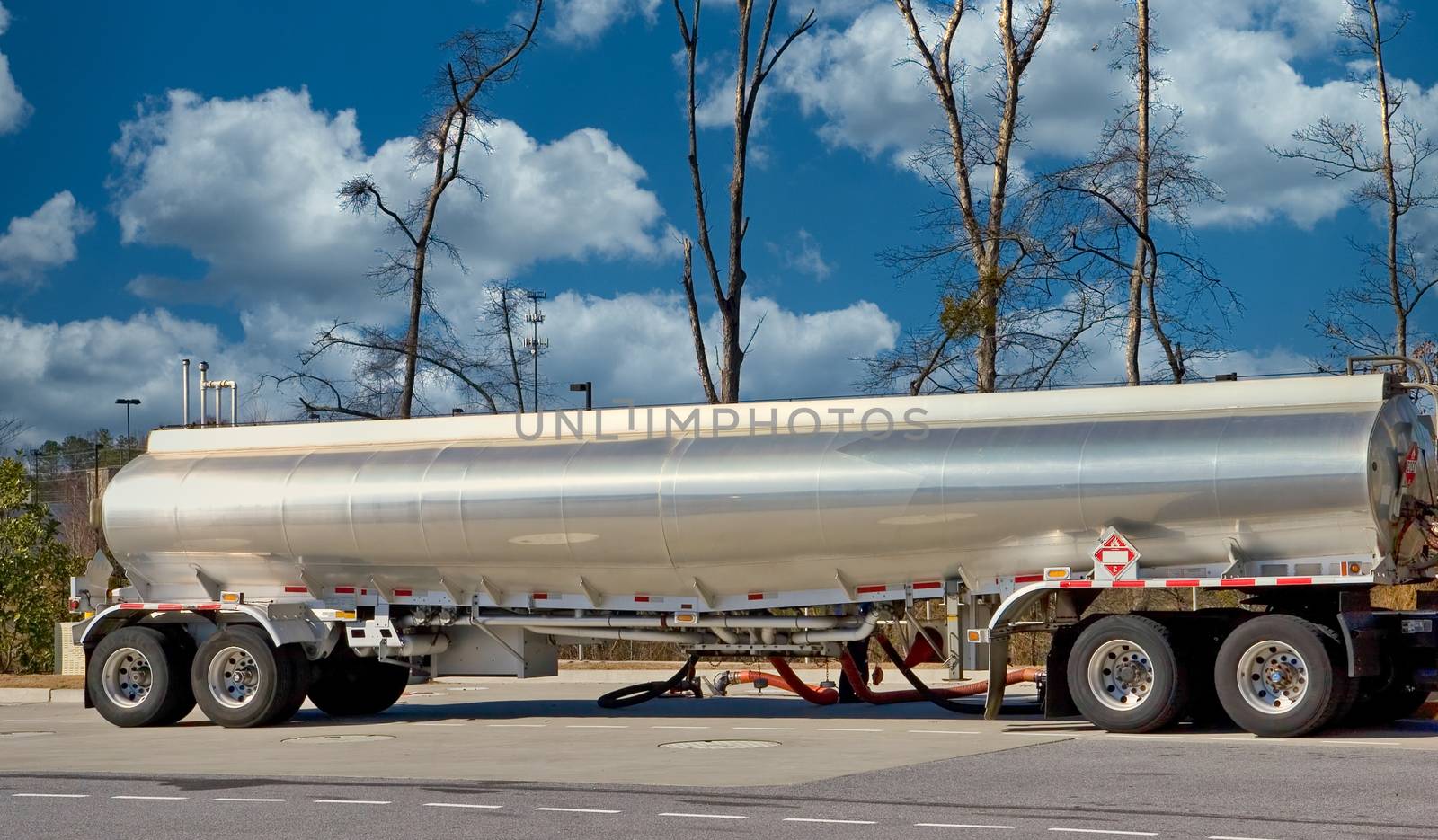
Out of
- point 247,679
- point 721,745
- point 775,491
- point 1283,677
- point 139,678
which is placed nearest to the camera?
point 1283,677

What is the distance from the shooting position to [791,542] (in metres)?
17.1

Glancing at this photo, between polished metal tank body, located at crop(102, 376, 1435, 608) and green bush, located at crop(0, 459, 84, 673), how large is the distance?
10.5 m

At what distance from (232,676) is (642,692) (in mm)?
4597

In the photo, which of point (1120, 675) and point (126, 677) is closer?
point (1120, 675)

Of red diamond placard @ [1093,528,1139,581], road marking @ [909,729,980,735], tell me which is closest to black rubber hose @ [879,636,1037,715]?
road marking @ [909,729,980,735]

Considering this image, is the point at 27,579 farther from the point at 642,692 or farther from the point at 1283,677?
the point at 1283,677

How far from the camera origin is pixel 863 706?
20.7 m

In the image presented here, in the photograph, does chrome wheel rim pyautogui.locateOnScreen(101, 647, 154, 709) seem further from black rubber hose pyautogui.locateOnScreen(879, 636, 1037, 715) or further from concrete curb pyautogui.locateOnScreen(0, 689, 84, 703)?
black rubber hose pyautogui.locateOnScreen(879, 636, 1037, 715)

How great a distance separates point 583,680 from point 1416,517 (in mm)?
13152

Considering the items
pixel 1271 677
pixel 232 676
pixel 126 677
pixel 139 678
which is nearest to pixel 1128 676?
pixel 1271 677

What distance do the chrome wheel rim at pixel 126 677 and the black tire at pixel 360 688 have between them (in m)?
1.90

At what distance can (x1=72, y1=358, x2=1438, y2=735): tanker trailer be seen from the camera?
15258mm

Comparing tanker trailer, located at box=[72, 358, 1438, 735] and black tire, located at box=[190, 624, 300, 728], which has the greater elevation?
tanker trailer, located at box=[72, 358, 1438, 735]

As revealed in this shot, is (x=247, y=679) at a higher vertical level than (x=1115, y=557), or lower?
lower
